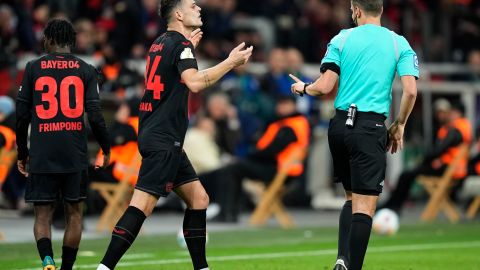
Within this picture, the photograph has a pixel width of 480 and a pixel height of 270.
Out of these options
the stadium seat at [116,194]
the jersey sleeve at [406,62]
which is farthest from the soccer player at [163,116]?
the stadium seat at [116,194]

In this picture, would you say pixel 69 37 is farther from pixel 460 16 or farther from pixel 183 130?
pixel 460 16

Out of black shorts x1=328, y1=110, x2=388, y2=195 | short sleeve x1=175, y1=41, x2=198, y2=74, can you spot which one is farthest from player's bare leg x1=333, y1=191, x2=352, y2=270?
short sleeve x1=175, y1=41, x2=198, y2=74

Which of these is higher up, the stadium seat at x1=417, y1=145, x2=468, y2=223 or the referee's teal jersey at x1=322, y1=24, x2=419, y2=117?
the referee's teal jersey at x1=322, y1=24, x2=419, y2=117

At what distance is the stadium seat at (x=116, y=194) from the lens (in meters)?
16.0

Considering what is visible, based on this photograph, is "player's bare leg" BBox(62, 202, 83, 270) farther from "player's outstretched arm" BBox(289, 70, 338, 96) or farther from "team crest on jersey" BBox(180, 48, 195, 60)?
"player's outstretched arm" BBox(289, 70, 338, 96)

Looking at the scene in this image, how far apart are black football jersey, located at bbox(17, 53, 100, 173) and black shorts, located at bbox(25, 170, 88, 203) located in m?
0.08

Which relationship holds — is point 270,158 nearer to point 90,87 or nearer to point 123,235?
point 90,87

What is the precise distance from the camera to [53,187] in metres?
9.66

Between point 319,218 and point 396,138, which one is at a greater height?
point 396,138

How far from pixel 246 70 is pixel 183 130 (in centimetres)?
Result: 1209

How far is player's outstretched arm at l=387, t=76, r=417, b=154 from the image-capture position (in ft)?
29.8

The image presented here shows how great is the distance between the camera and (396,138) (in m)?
9.34

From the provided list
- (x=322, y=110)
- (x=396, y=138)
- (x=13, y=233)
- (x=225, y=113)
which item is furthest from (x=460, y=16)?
(x=396, y=138)

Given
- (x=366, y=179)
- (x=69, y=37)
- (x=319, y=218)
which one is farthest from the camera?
(x=319, y=218)
